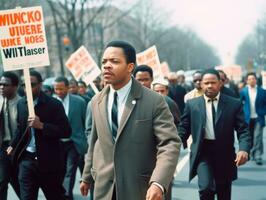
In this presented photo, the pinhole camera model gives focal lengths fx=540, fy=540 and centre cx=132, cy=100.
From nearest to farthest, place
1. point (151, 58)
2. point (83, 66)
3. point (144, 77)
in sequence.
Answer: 1. point (144, 77)
2. point (151, 58)
3. point (83, 66)

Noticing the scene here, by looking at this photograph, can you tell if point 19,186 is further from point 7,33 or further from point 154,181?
point 154,181

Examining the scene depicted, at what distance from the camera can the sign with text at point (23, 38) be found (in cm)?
607

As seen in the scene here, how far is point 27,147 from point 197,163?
1.86 m

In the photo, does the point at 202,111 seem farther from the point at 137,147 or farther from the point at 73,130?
the point at 73,130

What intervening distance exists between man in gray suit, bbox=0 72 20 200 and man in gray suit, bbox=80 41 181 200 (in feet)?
7.98

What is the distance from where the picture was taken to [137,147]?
3678 millimetres

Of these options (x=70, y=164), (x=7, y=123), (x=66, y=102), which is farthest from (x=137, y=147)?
(x=66, y=102)

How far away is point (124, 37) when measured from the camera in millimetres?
58062

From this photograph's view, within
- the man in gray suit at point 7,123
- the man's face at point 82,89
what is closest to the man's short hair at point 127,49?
the man in gray suit at point 7,123

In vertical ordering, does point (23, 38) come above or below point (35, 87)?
above

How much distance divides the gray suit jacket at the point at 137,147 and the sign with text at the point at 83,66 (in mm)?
7627

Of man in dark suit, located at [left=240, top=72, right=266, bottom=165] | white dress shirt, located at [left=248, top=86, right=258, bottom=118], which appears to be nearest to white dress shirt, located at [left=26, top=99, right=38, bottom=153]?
man in dark suit, located at [left=240, top=72, right=266, bottom=165]

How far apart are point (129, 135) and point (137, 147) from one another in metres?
0.10

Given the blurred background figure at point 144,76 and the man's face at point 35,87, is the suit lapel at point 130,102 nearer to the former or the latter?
the man's face at point 35,87
